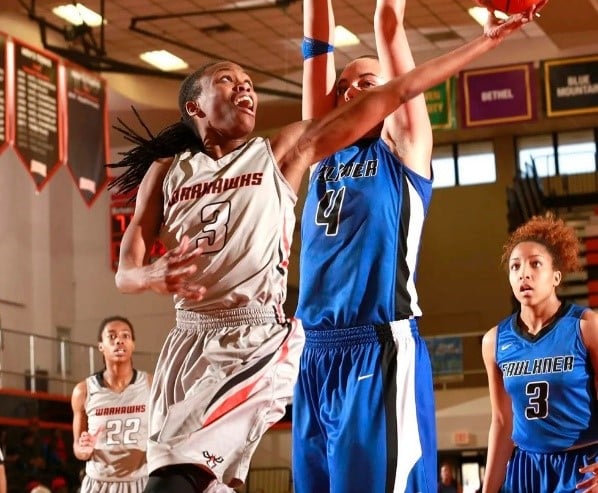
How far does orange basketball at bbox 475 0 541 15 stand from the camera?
4.15m

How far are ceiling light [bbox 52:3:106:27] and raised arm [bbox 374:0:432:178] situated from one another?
1261cm

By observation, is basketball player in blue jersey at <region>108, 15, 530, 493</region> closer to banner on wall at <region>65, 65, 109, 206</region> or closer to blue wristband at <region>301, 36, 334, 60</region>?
blue wristband at <region>301, 36, 334, 60</region>

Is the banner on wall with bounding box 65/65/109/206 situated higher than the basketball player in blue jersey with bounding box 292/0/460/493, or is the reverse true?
the banner on wall with bounding box 65/65/109/206

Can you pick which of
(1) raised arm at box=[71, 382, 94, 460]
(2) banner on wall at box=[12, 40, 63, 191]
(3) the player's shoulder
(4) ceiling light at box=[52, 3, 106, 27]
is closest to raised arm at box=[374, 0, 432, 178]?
(1) raised arm at box=[71, 382, 94, 460]

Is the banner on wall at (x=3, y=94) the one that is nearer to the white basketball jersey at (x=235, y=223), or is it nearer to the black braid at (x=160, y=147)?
the black braid at (x=160, y=147)

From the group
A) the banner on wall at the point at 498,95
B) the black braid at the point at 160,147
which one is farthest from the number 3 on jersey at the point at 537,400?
the banner on wall at the point at 498,95

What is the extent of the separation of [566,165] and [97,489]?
54.2 feet

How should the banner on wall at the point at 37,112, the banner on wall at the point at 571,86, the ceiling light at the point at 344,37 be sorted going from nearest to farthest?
the banner on wall at the point at 37,112 → the banner on wall at the point at 571,86 → the ceiling light at the point at 344,37

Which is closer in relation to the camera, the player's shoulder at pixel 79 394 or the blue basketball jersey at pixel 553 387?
the blue basketball jersey at pixel 553 387

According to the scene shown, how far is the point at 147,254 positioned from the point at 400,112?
1171mm

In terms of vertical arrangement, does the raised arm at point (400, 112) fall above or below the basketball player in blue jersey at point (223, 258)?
above

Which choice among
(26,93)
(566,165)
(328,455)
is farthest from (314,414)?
(566,165)

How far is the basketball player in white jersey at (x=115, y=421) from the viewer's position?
7.98 m

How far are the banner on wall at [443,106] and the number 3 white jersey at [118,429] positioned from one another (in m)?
8.76
